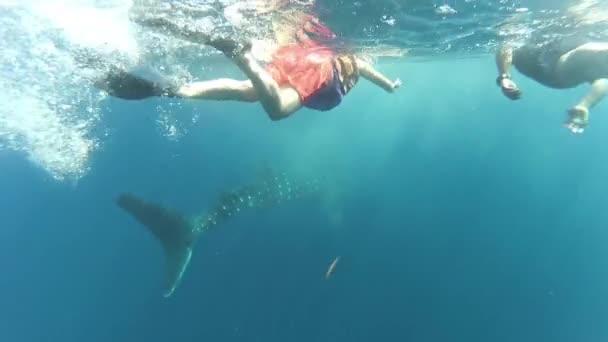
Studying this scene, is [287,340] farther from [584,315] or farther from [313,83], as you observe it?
[584,315]

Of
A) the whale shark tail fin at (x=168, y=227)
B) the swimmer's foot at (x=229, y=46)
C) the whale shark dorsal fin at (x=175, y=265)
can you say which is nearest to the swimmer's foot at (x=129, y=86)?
the swimmer's foot at (x=229, y=46)

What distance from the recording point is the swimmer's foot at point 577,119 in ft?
16.2

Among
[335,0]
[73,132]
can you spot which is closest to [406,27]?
[335,0]

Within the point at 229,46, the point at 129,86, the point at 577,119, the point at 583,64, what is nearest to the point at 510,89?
the point at 577,119

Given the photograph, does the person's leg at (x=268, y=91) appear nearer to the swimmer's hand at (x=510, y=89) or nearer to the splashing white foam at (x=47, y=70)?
the swimmer's hand at (x=510, y=89)

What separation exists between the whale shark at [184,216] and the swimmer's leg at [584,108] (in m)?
10.0

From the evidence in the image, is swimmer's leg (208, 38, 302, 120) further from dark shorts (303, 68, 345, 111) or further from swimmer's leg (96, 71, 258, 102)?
dark shorts (303, 68, 345, 111)

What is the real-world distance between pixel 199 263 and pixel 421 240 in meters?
15.2

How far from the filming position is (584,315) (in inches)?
1278

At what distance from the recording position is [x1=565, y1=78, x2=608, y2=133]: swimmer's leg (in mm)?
4961

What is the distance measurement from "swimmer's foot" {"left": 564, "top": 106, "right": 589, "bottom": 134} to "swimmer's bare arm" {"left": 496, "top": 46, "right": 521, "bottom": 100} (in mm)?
655

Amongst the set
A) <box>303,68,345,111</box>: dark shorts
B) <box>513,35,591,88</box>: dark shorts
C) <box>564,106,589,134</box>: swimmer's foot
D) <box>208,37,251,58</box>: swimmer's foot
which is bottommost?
<box>303,68,345,111</box>: dark shorts

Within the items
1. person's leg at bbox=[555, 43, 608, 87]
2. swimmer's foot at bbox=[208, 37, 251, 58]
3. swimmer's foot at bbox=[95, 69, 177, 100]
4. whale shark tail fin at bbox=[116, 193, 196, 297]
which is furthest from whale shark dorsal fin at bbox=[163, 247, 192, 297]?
person's leg at bbox=[555, 43, 608, 87]

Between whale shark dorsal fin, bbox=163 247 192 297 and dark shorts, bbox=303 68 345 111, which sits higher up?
dark shorts, bbox=303 68 345 111
